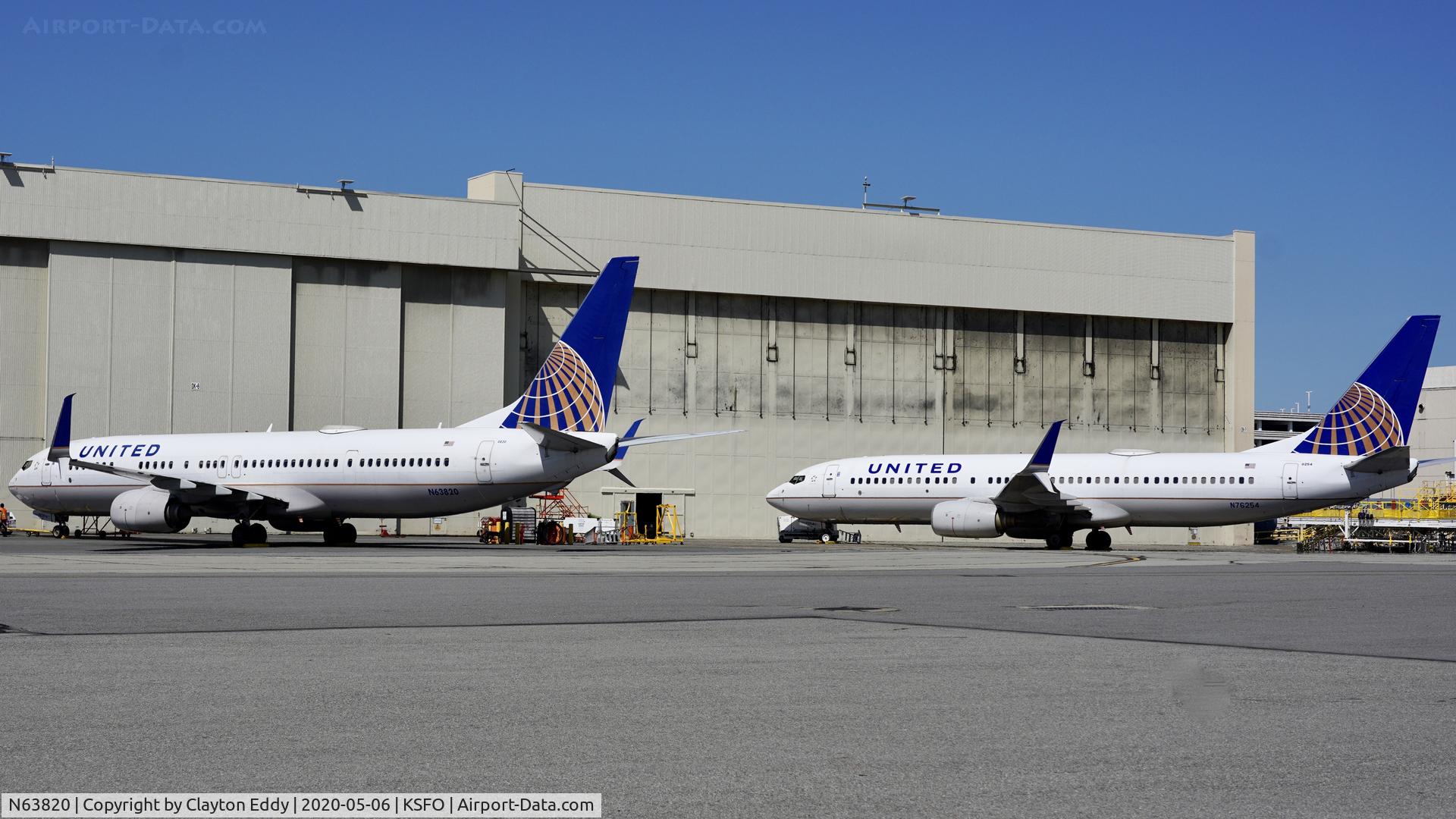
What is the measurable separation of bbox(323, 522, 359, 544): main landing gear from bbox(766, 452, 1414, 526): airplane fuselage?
1526 cm

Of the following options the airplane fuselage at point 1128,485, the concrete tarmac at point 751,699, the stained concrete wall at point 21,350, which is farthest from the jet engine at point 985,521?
the stained concrete wall at point 21,350

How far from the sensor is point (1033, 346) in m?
69.8

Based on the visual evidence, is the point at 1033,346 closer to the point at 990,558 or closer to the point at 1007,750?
the point at 990,558

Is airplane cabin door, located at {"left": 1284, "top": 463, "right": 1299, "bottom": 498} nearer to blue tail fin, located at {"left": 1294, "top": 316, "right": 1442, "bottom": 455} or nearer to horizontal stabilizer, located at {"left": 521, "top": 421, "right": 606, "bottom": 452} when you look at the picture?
blue tail fin, located at {"left": 1294, "top": 316, "right": 1442, "bottom": 455}

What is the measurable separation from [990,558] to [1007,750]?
2643 centimetres

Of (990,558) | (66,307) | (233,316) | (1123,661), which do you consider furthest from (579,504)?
(1123,661)

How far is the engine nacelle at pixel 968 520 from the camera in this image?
150 ft

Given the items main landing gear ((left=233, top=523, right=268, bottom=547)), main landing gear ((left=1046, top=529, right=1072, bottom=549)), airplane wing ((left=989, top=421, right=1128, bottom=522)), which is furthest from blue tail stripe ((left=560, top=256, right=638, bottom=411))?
main landing gear ((left=1046, top=529, right=1072, bottom=549))

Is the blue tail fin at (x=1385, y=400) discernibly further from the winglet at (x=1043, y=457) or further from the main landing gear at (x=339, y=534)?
the main landing gear at (x=339, y=534)

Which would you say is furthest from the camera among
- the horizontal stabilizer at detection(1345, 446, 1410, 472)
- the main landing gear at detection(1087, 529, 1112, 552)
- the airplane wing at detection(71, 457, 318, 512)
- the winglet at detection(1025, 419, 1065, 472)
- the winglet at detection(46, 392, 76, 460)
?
the main landing gear at detection(1087, 529, 1112, 552)

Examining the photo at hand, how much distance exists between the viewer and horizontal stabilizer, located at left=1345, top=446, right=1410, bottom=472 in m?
41.7

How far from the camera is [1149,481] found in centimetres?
4666

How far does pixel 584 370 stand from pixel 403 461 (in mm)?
5836

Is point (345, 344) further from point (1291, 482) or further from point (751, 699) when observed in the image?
point (751, 699)
